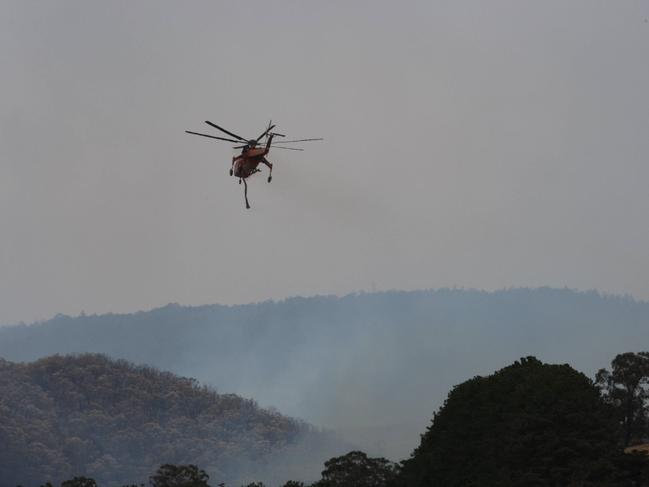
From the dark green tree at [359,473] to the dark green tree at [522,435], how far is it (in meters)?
23.4

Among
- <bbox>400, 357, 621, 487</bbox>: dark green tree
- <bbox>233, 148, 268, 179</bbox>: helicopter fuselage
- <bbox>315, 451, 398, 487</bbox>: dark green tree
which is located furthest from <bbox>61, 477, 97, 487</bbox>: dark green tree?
<bbox>233, 148, 268, 179</bbox>: helicopter fuselage

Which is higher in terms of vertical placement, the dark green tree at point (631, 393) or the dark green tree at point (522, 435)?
the dark green tree at point (631, 393)

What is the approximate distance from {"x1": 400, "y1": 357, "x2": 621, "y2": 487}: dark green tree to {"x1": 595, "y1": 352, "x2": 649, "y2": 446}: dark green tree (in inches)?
2031

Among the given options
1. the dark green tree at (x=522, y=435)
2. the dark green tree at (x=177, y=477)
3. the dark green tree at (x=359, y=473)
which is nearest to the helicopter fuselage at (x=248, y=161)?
the dark green tree at (x=522, y=435)

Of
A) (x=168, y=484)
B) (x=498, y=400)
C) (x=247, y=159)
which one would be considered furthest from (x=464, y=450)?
(x=168, y=484)

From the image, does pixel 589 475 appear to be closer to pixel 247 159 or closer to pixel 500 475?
pixel 500 475

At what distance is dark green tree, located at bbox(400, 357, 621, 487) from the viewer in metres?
107

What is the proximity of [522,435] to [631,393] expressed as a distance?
74.4 meters

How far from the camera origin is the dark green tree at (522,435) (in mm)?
107438

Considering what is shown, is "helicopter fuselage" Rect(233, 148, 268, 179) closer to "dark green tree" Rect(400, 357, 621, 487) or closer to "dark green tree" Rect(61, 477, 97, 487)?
"dark green tree" Rect(400, 357, 621, 487)

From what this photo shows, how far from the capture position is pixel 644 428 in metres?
180

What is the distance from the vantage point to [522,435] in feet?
372

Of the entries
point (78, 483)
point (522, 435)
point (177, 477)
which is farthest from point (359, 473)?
point (522, 435)

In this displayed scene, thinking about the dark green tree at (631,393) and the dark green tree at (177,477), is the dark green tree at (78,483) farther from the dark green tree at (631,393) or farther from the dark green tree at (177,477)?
the dark green tree at (631,393)
